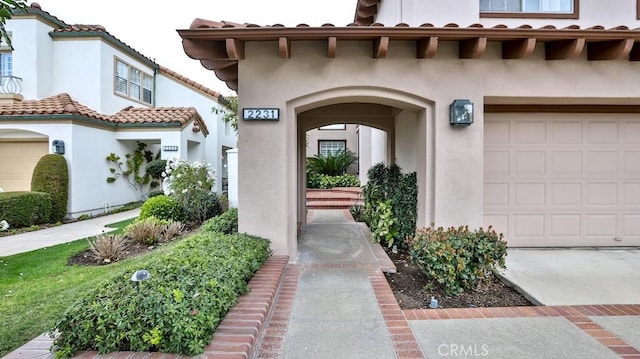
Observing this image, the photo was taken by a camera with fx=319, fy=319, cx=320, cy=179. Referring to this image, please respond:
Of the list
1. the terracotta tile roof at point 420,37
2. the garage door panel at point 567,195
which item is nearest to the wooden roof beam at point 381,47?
the terracotta tile roof at point 420,37

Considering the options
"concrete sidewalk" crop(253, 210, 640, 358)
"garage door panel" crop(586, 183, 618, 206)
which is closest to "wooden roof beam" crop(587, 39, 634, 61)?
"garage door panel" crop(586, 183, 618, 206)

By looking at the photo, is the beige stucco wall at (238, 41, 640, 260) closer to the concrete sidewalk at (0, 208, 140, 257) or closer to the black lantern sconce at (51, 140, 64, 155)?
the concrete sidewalk at (0, 208, 140, 257)

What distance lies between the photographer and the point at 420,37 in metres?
4.96

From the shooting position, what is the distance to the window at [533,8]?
251 inches

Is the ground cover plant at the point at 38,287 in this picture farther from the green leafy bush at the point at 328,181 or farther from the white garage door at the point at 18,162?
→ the green leafy bush at the point at 328,181

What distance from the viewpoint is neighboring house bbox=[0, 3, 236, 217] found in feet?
35.3

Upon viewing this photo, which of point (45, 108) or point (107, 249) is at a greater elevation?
point (45, 108)

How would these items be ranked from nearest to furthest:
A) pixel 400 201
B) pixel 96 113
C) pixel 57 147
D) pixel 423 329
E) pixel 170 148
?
pixel 423 329
pixel 400 201
pixel 57 147
pixel 96 113
pixel 170 148

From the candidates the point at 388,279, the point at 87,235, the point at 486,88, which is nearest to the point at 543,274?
the point at 388,279

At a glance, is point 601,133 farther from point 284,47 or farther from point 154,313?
point 154,313

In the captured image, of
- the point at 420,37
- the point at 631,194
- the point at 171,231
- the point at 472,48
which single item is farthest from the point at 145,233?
the point at 631,194

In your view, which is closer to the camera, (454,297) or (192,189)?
(454,297)

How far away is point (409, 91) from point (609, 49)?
3.25m

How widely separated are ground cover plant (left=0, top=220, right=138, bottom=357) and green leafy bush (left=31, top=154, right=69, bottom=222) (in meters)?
3.94
